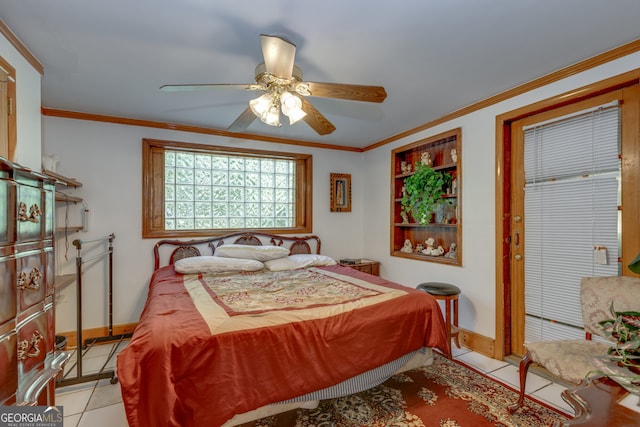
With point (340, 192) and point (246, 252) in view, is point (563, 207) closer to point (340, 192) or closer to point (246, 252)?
point (340, 192)

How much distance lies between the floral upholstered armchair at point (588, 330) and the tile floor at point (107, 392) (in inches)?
16.3

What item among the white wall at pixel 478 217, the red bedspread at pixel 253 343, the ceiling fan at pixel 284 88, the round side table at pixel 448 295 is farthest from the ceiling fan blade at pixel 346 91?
the round side table at pixel 448 295

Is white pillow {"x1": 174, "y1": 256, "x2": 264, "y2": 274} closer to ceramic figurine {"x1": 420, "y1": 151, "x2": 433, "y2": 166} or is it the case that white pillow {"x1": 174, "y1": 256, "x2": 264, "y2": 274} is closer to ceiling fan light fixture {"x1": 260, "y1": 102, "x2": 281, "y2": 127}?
ceiling fan light fixture {"x1": 260, "y1": 102, "x2": 281, "y2": 127}

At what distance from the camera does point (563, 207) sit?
2469mm

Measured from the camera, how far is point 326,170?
4.62m

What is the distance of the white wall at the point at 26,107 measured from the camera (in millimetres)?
1935

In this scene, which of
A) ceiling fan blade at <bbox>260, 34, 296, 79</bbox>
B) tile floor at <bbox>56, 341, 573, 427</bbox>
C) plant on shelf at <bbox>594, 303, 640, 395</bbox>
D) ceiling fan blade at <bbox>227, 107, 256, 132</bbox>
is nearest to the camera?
plant on shelf at <bbox>594, 303, 640, 395</bbox>

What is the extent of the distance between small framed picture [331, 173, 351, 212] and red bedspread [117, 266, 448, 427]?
2231 mm

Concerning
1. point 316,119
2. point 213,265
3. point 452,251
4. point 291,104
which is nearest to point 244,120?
point 316,119

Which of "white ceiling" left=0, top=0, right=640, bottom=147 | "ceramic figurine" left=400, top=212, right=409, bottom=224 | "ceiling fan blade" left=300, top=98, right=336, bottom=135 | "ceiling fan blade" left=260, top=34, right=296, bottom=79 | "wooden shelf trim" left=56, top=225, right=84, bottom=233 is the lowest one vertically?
"wooden shelf trim" left=56, top=225, right=84, bottom=233

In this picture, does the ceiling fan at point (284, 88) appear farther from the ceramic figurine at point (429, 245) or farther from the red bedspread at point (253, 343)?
the ceramic figurine at point (429, 245)

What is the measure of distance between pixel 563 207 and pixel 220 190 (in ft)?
12.2

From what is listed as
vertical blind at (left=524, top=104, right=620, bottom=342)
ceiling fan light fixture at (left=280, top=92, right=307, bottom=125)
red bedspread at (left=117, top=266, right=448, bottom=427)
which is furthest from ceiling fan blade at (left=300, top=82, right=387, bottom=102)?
vertical blind at (left=524, top=104, right=620, bottom=342)

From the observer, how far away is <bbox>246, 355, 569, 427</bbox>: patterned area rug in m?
1.95
